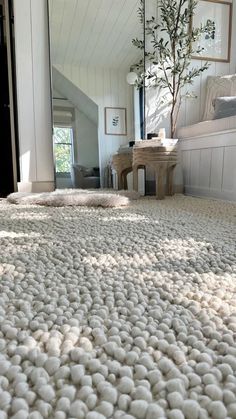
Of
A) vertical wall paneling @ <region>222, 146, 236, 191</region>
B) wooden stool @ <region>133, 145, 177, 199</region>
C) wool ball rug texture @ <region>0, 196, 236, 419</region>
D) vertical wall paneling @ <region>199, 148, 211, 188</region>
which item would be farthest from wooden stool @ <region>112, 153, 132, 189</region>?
wool ball rug texture @ <region>0, 196, 236, 419</region>

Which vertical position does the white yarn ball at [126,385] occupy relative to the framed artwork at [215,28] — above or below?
below

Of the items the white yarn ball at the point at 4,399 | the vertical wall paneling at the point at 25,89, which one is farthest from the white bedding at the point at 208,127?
the white yarn ball at the point at 4,399

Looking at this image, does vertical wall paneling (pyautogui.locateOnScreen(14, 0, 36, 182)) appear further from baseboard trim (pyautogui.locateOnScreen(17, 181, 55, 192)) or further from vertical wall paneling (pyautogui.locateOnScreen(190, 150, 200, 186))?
vertical wall paneling (pyautogui.locateOnScreen(190, 150, 200, 186))

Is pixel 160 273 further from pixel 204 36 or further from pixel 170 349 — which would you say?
pixel 204 36

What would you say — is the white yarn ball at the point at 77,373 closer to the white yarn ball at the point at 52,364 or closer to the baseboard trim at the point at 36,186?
the white yarn ball at the point at 52,364

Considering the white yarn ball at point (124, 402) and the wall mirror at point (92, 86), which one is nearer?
the white yarn ball at point (124, 402)

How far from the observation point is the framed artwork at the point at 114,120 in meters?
2.76

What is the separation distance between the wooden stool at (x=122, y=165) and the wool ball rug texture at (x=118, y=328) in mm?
1638

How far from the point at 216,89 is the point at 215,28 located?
536 millimetres

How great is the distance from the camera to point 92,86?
2.70 metres

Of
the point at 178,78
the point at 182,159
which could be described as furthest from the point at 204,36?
the point at 182,159

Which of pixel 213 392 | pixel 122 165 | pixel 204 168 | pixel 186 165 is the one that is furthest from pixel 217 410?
pixel 186 165

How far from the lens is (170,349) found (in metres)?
0.45

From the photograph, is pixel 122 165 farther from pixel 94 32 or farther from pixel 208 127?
pixel 94 32
